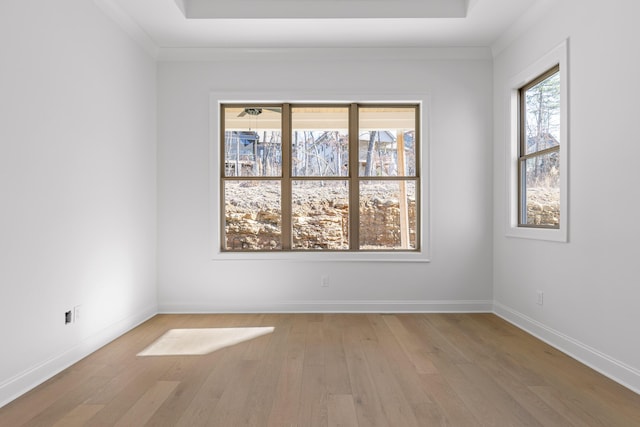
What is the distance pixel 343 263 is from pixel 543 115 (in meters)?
2.36

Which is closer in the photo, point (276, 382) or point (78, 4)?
point (276, 382)

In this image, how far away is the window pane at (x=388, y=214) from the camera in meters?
4.70

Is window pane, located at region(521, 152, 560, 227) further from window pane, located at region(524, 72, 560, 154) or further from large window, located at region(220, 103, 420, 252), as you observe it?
large window, located at region(220, 103, 420, 252)

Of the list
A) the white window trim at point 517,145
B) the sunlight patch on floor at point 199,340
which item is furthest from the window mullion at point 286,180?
the white window trim at point 517,145

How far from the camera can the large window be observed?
15.5ft

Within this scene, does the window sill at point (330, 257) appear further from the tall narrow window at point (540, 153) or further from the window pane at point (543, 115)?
the window pane at point (543, 115)

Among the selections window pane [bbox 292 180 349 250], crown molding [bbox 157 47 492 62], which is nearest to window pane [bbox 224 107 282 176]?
window pane [bbox 292 180 349 250]
